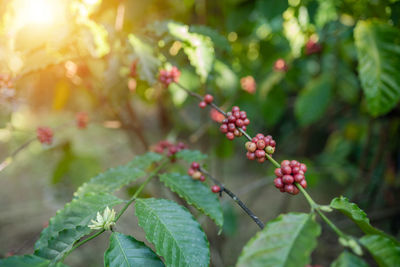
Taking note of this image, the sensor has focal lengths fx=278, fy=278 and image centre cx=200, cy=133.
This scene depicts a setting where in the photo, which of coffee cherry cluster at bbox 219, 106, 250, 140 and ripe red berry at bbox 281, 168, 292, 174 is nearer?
ripe red berry at bbox 281, 168, 292, 174

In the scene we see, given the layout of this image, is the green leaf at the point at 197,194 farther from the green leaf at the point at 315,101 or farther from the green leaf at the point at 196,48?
the green leaf at the point at 315,101

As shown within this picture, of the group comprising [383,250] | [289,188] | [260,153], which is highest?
[260,153]

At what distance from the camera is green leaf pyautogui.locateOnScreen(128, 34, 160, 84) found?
3.11ft

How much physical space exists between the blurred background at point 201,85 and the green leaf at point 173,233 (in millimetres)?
431

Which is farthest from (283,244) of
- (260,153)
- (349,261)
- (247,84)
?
(247,84)

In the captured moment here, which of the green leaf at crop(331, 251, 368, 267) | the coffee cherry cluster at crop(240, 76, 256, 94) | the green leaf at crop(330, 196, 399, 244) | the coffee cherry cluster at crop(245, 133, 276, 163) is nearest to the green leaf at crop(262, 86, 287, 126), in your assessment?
the coffee cherry cluster at crop(240, 76, 256, 94)

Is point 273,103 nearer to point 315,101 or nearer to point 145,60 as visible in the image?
point 315,101

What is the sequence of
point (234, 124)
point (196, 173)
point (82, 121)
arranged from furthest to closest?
1. point (82, 121)
2. point (196, 173)
3. point (234, 124)

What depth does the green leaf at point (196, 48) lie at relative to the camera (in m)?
1.02

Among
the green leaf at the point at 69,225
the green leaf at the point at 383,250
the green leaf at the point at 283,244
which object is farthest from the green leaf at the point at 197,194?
the green leaf at the point at 383,250

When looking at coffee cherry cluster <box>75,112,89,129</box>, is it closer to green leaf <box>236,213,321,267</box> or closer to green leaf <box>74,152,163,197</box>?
green leaf <box>74,152,163,197</box>

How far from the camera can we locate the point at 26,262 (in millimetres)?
608

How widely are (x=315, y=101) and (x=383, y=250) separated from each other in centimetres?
152

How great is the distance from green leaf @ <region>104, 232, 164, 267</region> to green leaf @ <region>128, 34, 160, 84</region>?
0.51 meters
